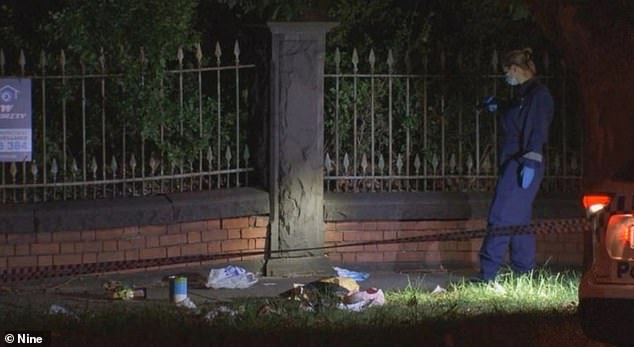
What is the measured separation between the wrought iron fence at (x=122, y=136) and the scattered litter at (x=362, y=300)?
1.94 meters

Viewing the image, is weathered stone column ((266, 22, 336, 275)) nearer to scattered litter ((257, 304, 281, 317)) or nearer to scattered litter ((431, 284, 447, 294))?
scattered litter ((431, 284, 447, 294))

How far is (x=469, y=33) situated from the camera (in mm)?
12562

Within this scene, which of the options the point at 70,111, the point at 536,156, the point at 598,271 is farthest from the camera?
the point at 70,111

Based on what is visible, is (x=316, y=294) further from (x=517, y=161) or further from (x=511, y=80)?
(x=511, y=80)

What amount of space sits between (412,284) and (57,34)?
346 cm

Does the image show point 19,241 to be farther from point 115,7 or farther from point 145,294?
point 115,7

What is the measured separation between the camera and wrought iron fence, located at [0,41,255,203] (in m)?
10.8

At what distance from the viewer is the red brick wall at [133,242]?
34.6 ft

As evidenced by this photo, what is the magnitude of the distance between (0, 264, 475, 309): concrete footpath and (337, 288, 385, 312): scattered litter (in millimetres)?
805

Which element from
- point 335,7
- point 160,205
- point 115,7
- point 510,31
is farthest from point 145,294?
point 510,31

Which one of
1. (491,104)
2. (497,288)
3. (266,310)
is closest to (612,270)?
(266,310)

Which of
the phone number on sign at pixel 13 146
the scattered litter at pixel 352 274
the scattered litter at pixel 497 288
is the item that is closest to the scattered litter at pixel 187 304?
the scattered litter at pixel 352 274

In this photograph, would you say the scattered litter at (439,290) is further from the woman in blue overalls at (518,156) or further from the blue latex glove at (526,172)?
the blue latex glove at (526,172)

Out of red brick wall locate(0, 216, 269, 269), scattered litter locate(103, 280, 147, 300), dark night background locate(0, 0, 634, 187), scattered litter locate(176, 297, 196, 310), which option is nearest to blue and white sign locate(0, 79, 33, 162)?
red brick wall locate(0, 216, 269, 269)
